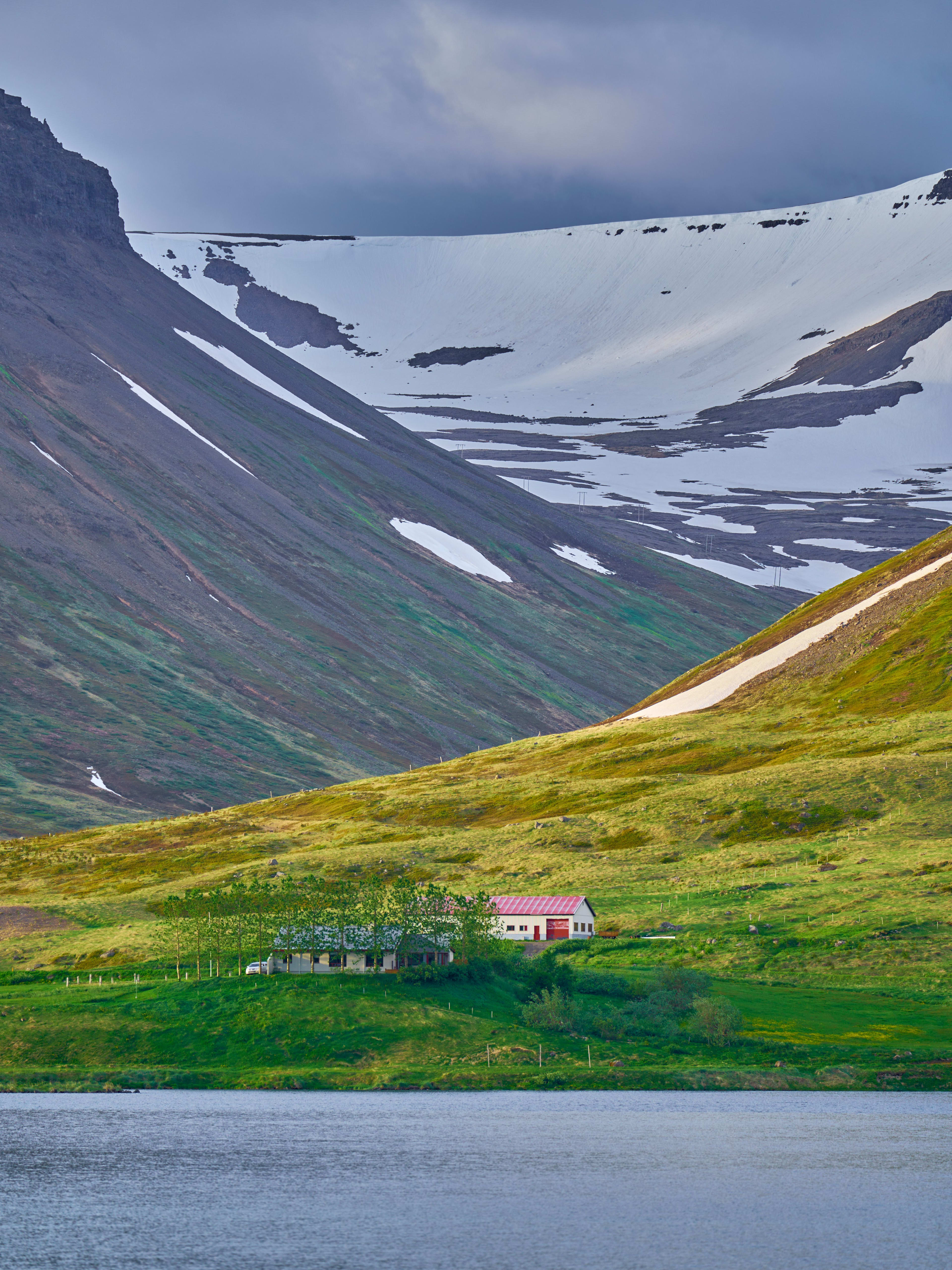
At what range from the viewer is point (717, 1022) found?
73.4 metres

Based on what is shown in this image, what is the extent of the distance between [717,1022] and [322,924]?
929 inches

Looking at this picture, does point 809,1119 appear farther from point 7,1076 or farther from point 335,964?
point 7,1076

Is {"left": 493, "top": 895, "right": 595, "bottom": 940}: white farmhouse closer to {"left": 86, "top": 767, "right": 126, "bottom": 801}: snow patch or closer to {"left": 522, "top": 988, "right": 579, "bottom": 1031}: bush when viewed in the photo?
{"left": 522, "top": 988, "right": 579, "bottom": 1031}: bush

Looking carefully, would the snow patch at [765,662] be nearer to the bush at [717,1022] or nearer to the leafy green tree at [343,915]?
the leafy green tree at [343,915]

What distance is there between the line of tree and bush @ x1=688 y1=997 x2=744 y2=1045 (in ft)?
43.8

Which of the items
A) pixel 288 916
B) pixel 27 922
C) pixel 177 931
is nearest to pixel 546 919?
pixel 288 916

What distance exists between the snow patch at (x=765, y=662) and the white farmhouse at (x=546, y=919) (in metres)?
67.6

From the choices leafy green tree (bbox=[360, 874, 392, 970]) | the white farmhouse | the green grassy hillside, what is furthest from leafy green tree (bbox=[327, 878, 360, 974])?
the white farmhouse

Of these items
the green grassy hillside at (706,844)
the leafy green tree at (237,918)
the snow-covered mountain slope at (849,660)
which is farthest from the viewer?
the snow-covered mountain slope at (849,660)

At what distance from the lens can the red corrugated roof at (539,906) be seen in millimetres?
96938

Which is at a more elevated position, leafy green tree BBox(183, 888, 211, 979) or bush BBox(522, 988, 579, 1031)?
leafy green tree BBox(183, 888, 211, 979)

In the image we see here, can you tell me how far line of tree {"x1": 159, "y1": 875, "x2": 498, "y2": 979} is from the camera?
82.2 m

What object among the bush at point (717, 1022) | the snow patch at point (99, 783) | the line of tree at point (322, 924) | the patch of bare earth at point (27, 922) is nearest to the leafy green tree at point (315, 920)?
the line of tree at point (322, 924)

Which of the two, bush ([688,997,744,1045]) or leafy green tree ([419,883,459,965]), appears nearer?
bush ([688,997,744,1045])
